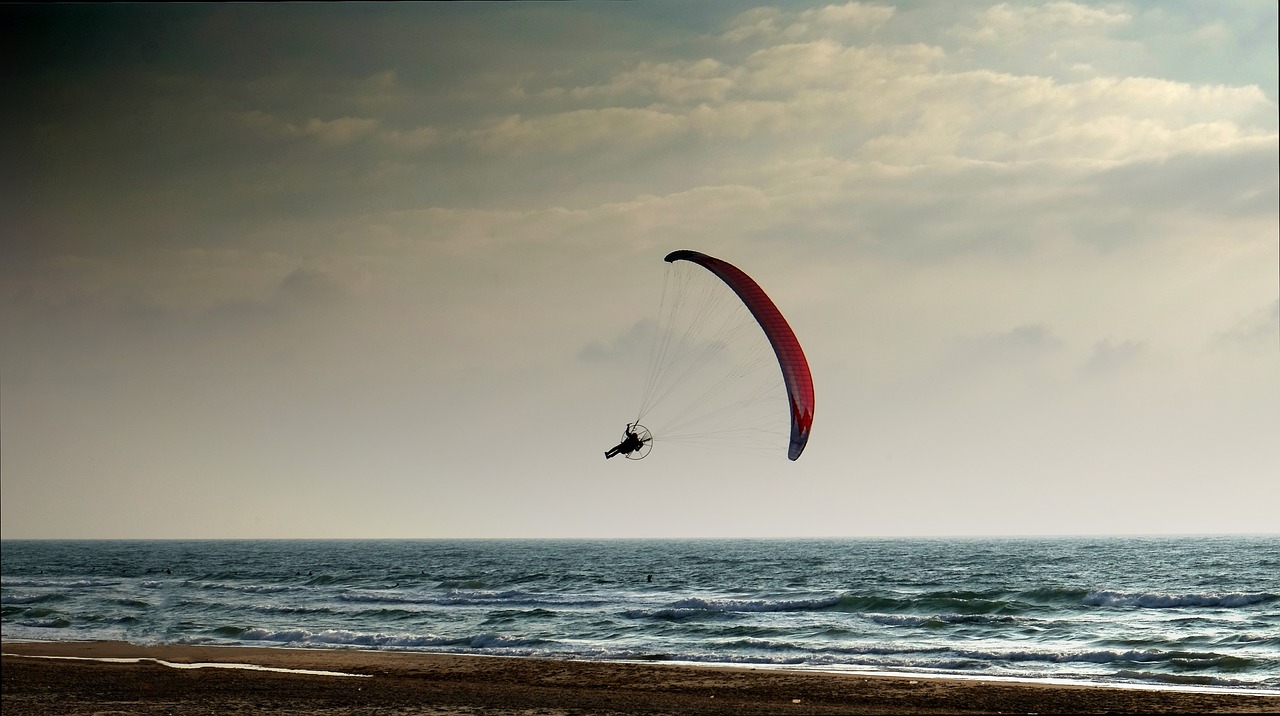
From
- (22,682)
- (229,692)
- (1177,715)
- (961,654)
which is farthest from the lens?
(961,654)

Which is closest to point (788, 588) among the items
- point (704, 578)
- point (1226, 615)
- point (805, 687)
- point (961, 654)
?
point (704, 578)

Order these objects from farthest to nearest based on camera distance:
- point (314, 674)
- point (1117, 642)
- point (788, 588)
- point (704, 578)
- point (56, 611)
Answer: point (704, 578), point (788, 588), point (56, 611), point (1117, 642), point (314, 674)

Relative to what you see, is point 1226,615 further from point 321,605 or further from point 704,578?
point 321,605

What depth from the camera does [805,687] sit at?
1485 cm

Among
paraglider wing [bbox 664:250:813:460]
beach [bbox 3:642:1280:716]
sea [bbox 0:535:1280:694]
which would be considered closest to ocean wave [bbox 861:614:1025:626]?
sea [bbox 0:535:1280:694]

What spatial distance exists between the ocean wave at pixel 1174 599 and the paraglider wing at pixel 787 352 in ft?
50.6

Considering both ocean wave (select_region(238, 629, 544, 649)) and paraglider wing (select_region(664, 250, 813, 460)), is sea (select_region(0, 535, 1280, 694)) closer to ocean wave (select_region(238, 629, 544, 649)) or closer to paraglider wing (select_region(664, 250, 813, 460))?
ocean wave (select_region(238, 629, 544, 649))

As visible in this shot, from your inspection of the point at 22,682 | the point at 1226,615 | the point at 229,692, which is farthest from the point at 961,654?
the point at 22,682

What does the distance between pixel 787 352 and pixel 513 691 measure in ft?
27.4

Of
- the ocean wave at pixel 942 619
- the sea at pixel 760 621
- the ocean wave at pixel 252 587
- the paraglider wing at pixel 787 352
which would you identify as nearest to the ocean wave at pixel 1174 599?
the sea at pixel 760 621

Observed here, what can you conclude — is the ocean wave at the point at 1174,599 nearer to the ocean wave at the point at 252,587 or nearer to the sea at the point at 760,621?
the sea at the point at 760,621

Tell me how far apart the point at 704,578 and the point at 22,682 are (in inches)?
1287

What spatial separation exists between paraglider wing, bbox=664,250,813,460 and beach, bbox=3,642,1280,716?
4.76 meters

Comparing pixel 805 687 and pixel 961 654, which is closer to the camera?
pixel 805 687
